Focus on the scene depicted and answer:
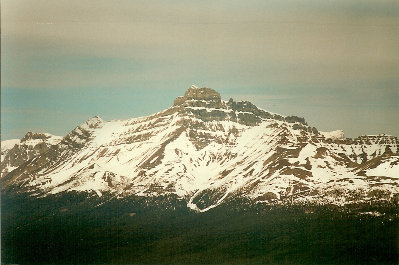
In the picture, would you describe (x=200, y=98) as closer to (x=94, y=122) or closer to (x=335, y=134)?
(x=94, y=122)

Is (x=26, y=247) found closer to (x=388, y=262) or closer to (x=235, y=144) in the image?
(x=235, y=144)

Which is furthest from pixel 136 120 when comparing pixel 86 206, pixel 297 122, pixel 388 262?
pixel 388 262

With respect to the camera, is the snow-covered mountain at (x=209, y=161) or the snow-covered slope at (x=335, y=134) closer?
the snow-covered slope at (x=335, y=134)

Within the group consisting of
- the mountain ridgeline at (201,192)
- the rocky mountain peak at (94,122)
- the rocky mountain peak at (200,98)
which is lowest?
the mountain ridgeline at (201,192)

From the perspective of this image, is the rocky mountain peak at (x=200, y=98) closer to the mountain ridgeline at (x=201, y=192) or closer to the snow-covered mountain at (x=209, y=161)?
the snow-covered mountain at (x=209, y=161)

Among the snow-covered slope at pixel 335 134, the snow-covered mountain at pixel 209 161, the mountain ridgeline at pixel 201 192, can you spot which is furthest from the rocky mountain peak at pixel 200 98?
the snow-covered slope at pixel 335 134

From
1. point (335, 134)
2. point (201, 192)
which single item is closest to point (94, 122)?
point (201, 192)

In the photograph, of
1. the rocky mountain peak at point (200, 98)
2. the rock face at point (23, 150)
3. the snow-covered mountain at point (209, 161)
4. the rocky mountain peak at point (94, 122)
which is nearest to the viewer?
the rocky mountain peak at point (200, 98)

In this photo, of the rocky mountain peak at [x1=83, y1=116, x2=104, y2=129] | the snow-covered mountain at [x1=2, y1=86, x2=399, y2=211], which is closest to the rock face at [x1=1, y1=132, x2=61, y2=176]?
the snow-covered mountain at [x1=2, y1=86, x2=399, y2=211]

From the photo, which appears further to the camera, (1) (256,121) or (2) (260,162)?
(2) (260,162)
